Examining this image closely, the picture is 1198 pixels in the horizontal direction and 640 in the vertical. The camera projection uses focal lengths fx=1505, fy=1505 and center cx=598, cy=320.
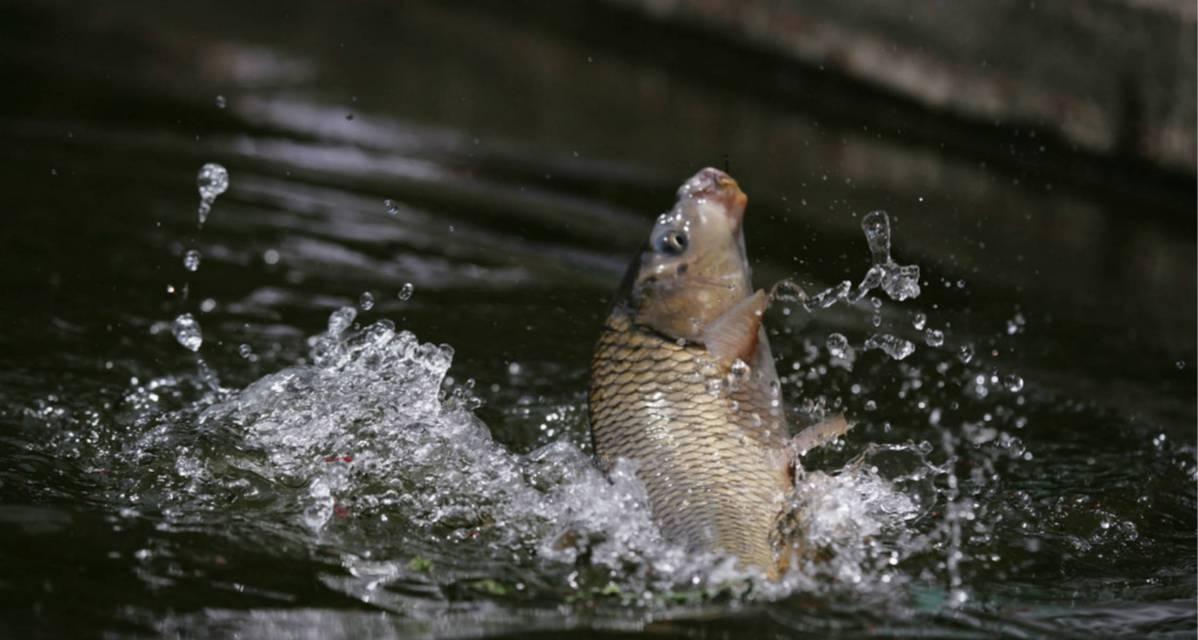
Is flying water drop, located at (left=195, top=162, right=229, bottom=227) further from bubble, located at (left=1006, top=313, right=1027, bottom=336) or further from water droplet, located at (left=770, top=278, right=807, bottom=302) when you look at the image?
bubble, located at (left=1006, top=313, right=1027, bottom=336)

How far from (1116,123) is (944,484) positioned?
17.1 ft

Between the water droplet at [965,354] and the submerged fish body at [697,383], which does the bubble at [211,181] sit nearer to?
the water droplet at [965,354]

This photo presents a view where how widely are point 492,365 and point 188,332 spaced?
3.05ft

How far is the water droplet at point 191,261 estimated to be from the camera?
17.6ft

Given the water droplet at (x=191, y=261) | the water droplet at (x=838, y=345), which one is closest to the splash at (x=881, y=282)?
the water droplet at (x=838, y=345)

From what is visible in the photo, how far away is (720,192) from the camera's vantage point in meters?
3.10

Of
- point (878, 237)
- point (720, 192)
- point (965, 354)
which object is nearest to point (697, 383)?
point (720, 192)

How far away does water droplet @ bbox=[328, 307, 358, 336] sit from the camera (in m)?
4.41

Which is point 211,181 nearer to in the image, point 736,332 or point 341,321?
point 341,321

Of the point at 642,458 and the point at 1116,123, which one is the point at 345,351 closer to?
the point at 642,458

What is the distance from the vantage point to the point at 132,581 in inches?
115

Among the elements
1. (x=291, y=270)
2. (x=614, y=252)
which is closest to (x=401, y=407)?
(x=291, y=270)

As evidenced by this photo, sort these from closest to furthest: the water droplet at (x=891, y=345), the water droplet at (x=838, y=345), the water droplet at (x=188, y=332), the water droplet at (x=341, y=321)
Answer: the water droplet at (x=891, y=345) → the water droplet at (x=341, y=321) → the water droplet at (x=188, y=332) → the water droplet at (x=838, y=345)

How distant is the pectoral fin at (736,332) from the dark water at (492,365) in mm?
319
